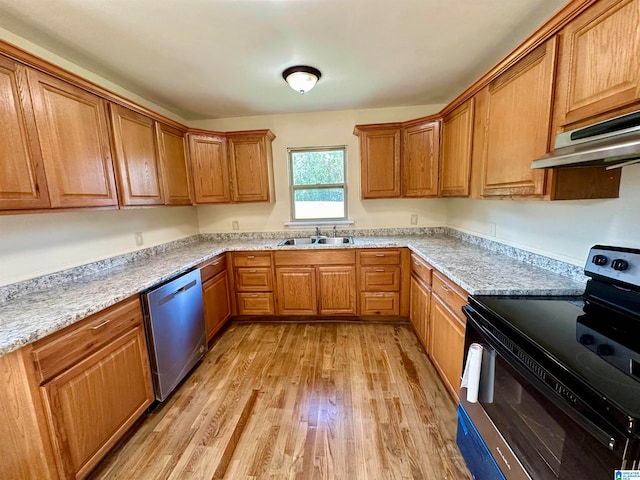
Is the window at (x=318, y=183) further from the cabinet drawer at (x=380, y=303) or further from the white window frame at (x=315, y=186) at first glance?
the cabinet drawer at (x=380, y=303)

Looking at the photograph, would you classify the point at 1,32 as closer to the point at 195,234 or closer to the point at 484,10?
the point at 195,234

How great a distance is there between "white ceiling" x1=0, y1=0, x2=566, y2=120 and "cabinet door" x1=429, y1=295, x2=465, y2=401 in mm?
1856

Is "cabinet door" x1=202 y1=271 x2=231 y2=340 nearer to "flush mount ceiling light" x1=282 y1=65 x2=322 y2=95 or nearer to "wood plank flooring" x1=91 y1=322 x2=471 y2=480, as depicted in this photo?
"wood plank flooring" x1=91 y1=322 x2=471 y2=480

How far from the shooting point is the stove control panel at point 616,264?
1.08 m

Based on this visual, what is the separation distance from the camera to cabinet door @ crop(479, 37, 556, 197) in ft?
4.33

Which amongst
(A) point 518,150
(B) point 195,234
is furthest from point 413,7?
(B) point 195,234

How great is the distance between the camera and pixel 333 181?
3.41 meters

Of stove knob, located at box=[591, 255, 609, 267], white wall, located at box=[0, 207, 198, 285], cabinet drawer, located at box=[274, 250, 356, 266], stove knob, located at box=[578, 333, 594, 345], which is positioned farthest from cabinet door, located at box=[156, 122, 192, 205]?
stove knob, located at box=[591, 255, 609, 267]

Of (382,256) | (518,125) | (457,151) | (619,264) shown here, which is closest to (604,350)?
(619,264)

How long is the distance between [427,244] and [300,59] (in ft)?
6.65

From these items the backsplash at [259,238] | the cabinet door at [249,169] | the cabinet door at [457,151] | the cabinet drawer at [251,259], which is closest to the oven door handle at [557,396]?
the backsplash at [259,238]

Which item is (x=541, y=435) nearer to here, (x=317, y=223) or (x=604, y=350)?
(x=604, y=350)

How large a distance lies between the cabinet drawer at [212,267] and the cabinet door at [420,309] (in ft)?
6.70

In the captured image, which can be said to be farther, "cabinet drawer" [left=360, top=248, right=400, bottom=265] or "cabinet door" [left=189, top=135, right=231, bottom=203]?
"cabinet door" [left=189, top=135, right=231, bottom=203]
